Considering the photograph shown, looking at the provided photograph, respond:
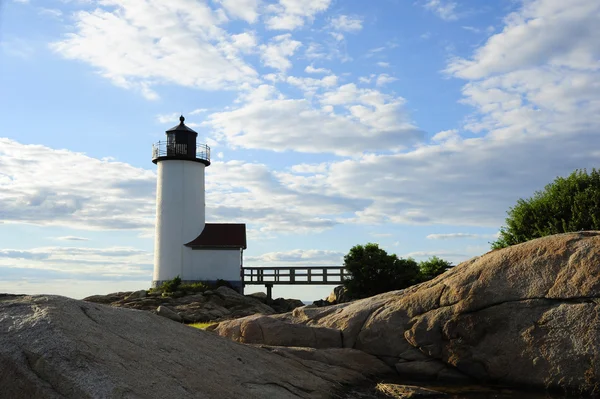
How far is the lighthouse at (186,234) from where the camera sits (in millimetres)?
39719

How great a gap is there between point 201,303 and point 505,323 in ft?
76.9

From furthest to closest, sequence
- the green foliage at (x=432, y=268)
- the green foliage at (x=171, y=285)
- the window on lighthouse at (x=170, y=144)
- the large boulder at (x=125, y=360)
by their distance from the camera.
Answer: the window on lighthouse at (x=170, y=144) < the green foliage at (x=171, y=285) < the green foliage at (x=432, y=268) < the large boulder at (x=125, y=360)

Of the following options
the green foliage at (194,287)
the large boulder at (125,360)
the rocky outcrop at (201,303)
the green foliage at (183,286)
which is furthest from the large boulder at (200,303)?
the large boulder at (125,360)

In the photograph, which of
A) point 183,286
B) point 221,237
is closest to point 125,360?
point 183,286

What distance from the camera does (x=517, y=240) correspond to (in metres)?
21.0

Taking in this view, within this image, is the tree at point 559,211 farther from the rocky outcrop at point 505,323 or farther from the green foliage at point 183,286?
the green foliage at point 183,286

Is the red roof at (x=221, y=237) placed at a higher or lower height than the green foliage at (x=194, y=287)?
higher

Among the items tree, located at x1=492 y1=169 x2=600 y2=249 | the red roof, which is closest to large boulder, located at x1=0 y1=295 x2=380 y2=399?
tree, located at x1=492 y1=169 x2=600 y2=249

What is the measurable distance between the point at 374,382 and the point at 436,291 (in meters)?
2.57

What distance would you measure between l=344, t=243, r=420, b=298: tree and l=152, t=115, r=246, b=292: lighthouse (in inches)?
598

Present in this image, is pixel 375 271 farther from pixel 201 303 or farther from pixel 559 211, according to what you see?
pixel 201 303

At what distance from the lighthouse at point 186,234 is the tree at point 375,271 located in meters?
15.2

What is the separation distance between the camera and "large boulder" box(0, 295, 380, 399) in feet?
22.0

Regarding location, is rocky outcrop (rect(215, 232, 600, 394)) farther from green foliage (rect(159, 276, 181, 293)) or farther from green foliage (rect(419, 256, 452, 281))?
green foliage (rect(159, 276, 181, 293))
